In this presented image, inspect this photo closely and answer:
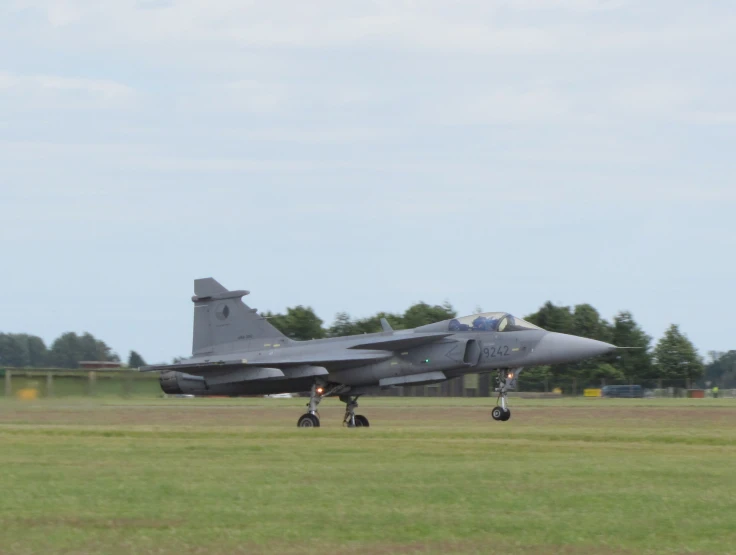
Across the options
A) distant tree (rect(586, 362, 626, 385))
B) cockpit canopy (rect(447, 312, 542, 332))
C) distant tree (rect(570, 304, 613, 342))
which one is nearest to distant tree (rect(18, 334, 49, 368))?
cockpit canopy (rect(447, 312, 542, 332))

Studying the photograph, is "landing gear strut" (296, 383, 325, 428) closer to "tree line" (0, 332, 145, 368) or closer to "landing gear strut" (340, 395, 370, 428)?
"landing gear strut" (340, 395, 370, 428)

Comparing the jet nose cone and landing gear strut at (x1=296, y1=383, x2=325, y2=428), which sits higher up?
the jet nose cone

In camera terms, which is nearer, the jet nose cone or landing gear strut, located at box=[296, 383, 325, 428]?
the jet nose cone

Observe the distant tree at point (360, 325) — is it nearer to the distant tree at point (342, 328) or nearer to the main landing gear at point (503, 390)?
the distant tree at point (342, 328)

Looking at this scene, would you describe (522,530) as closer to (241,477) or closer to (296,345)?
(241,477)

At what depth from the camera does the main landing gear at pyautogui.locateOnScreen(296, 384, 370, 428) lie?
22391 millimetres

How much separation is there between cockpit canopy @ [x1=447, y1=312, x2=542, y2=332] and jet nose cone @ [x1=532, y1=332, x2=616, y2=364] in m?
0.43

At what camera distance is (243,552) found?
7.37 m

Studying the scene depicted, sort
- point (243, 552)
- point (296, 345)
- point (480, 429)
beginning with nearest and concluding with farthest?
point (243, 552) → point (480, 429) → point (296, 345)

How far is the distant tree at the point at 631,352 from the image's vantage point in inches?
2687

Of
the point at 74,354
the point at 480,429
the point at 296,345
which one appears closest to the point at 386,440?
the point at 480,429

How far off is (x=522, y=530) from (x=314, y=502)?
2.12 meters

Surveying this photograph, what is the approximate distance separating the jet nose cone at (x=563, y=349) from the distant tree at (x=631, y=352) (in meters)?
43.9

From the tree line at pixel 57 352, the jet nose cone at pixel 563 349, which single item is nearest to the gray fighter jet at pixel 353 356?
the jet nose cone at pixel 563 349
